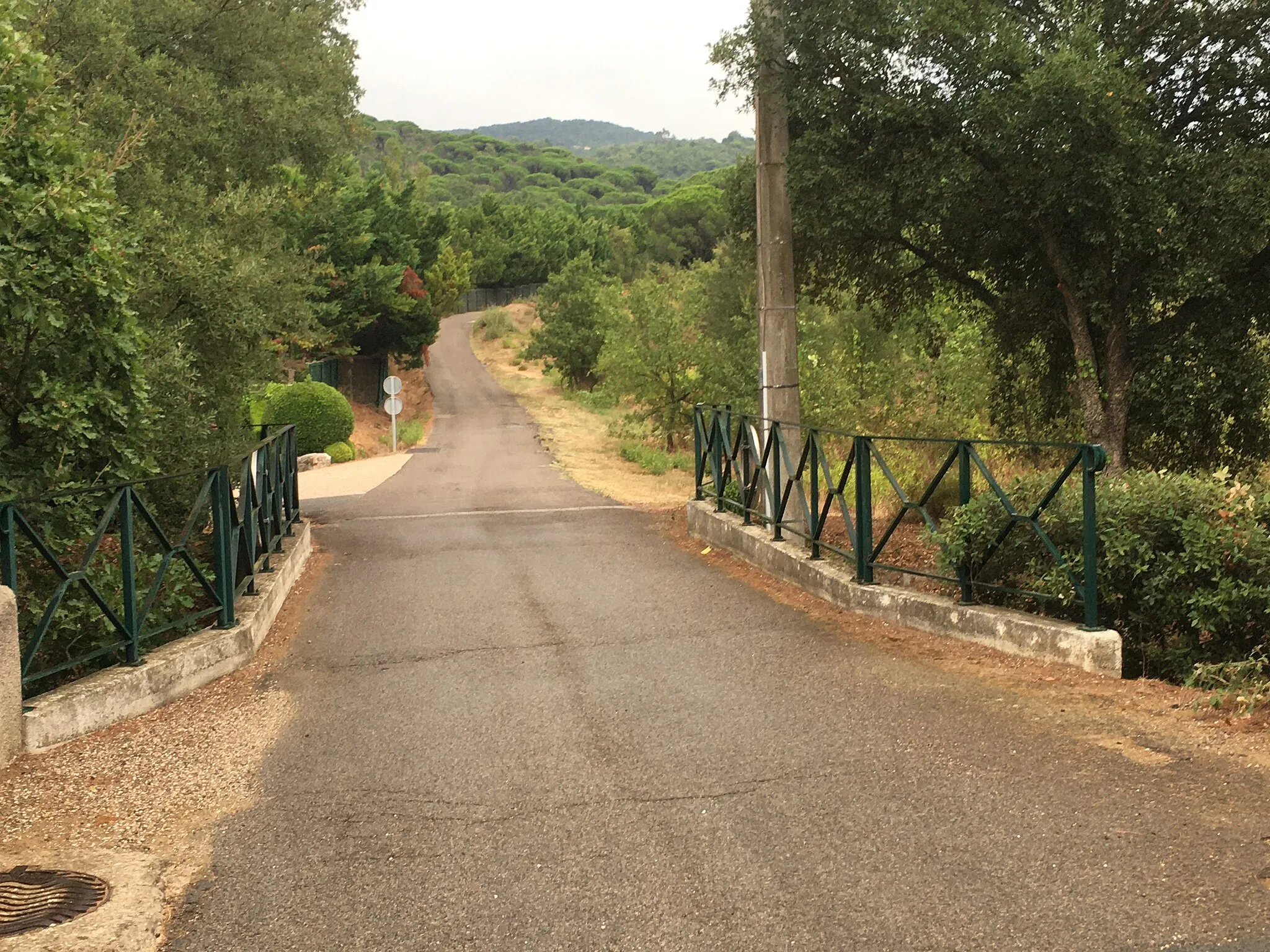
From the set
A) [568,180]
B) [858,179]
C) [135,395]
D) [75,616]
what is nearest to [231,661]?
[75,616]

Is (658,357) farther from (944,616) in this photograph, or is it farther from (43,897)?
(43,897)

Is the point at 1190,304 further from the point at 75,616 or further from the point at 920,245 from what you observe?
the point at 75,616

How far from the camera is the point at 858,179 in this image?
35.3 ft

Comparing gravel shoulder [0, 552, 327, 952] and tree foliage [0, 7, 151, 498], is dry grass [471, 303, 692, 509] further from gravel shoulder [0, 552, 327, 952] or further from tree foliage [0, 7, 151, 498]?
gravel shoulder [0, 552, 327, 952]

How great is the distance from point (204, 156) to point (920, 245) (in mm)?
9367

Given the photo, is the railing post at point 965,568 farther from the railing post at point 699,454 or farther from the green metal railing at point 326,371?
the green metal railing at point 326,371

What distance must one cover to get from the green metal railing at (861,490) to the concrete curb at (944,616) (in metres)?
0.13

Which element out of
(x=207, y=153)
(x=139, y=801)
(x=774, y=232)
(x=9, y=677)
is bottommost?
(x=139, y=801)

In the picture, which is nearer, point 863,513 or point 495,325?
point 863,513

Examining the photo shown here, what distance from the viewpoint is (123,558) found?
21.1 feet

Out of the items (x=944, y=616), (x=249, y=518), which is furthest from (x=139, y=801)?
(x=944, y=616)

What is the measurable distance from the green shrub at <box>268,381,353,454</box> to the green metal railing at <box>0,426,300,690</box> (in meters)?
18.8

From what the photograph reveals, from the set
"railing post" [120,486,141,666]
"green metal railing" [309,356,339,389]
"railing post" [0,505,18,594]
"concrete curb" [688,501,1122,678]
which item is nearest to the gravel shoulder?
"railing post" [120,486,141,666]

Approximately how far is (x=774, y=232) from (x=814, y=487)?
2623 mm
